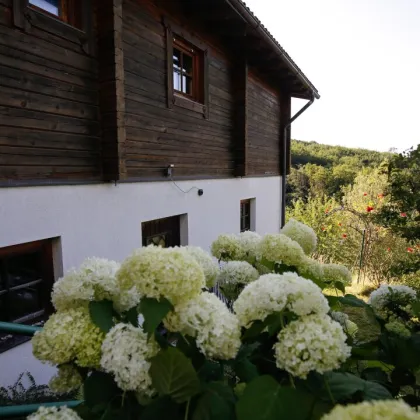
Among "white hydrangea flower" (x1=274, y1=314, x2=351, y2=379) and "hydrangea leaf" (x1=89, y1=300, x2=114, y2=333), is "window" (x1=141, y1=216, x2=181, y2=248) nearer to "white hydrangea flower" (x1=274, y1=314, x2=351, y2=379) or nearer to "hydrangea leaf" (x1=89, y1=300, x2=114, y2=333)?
"hydrangea leaf" (x1=89, y1=300, x2=114, y2=333)

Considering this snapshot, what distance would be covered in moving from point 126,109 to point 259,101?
500 cm

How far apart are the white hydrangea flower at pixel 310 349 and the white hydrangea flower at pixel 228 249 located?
68cm

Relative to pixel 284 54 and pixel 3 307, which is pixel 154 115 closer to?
pixel 3 307

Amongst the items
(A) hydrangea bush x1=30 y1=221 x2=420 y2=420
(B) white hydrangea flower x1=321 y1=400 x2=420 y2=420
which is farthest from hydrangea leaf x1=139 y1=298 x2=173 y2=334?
(B) white hydrangea flower x1=321 y1=400 x2=420 y2=420

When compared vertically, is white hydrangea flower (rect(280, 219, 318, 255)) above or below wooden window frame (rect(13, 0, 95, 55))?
below

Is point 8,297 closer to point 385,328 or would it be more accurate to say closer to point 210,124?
point 385,328

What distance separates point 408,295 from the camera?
138cm

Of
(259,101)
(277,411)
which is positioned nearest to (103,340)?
(277,411)

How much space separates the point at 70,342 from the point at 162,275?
27 centimetres

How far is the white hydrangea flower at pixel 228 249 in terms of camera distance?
142cm

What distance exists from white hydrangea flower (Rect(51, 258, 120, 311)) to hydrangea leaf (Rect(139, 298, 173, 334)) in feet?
0.58

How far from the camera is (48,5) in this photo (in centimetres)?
356

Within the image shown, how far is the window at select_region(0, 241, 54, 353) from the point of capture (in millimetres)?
3314

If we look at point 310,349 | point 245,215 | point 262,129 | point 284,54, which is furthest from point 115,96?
point 262,129
